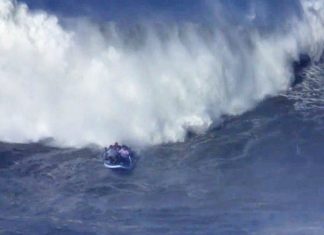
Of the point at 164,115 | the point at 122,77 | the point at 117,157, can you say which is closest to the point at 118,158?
the point at 117,157

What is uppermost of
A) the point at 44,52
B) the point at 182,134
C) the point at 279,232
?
the point at 44,52

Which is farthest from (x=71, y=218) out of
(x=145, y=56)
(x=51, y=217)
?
(x=145, y=56)

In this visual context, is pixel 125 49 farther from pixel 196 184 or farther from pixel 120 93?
pixel 196 184

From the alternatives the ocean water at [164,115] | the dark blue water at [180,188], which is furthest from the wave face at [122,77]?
the dark blue water at [180,188]

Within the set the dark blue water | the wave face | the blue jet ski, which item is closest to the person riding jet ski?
the blue jet ski

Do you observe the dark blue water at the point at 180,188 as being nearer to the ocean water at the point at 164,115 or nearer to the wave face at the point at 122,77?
the ocean water at the point at 164,115

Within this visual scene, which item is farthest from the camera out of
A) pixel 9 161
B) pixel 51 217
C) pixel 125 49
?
pixel 125 49

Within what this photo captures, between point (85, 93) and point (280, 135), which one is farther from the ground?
point (85, 93)

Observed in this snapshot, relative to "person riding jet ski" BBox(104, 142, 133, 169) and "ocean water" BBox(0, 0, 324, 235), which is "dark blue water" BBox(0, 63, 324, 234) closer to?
"ocean water" BBox(0, 0, 324, 235)
